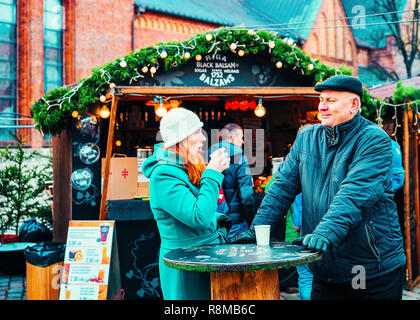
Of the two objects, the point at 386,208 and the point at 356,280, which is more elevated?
the point at 386,208

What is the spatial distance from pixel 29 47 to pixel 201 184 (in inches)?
700

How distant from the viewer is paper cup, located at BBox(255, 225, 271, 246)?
2.69 m

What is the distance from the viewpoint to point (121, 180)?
6.29 metres

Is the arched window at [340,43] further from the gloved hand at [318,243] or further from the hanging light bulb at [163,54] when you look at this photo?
the gloved hand at [318,243]

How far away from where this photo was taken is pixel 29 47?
1848cm

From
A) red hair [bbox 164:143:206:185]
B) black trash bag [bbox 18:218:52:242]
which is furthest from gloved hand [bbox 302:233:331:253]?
black trash bag [bbox 18:218:52:242]

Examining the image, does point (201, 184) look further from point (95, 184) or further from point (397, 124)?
point (397, 124)

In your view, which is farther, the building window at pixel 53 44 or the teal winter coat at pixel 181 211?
the building window at pixel 53 44

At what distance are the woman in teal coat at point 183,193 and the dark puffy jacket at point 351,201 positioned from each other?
395 mm

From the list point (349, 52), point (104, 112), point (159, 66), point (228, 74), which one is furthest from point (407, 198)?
point (349, 52)

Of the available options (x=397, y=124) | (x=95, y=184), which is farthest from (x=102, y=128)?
(x=397, y=124)

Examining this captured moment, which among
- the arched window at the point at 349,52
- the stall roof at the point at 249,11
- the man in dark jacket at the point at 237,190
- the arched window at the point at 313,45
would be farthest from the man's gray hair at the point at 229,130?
the arched window at the point at 349,52

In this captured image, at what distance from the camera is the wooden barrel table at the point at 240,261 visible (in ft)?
7.50

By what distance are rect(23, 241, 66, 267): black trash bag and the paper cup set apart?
3.77 meters
